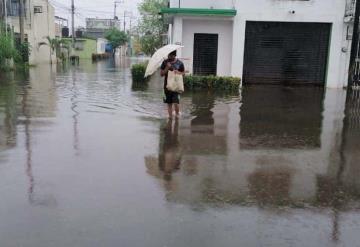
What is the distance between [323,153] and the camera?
7.77 m

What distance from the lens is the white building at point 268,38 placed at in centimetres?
1906

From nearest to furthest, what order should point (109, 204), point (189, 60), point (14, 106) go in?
point (109, 204) < point (14, 106) < point (189, 60)

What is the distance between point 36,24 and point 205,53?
→ 1032 inches

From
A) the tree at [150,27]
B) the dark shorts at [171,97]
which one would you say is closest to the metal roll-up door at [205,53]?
the dark shorts at [171,97]

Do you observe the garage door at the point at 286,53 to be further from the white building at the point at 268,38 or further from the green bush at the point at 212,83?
the green bush at the point at 212,83

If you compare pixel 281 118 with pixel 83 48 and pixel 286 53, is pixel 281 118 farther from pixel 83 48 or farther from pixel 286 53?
pixel 83 48

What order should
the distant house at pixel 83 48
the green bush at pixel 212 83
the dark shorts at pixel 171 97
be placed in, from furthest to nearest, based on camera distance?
the distant house at pixel 83 48
the green bush at pixel 212 83
the dark shorts at pixel 171 97

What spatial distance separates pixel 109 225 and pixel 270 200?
1.90m

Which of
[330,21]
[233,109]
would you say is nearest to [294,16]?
[330,21]

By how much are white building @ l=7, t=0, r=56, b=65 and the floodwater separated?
27404 millimetres

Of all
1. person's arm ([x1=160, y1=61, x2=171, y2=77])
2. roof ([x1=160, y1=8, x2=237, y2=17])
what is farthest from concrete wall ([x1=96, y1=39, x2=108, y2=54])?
person's arm ([x1=160, y1=61, x2=171, y2=77])

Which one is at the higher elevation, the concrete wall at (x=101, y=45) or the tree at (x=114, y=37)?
the tree at (x=114, y=37)

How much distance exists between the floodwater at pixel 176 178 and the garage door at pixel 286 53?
847cm

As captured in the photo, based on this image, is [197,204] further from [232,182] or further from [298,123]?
[298,123]
